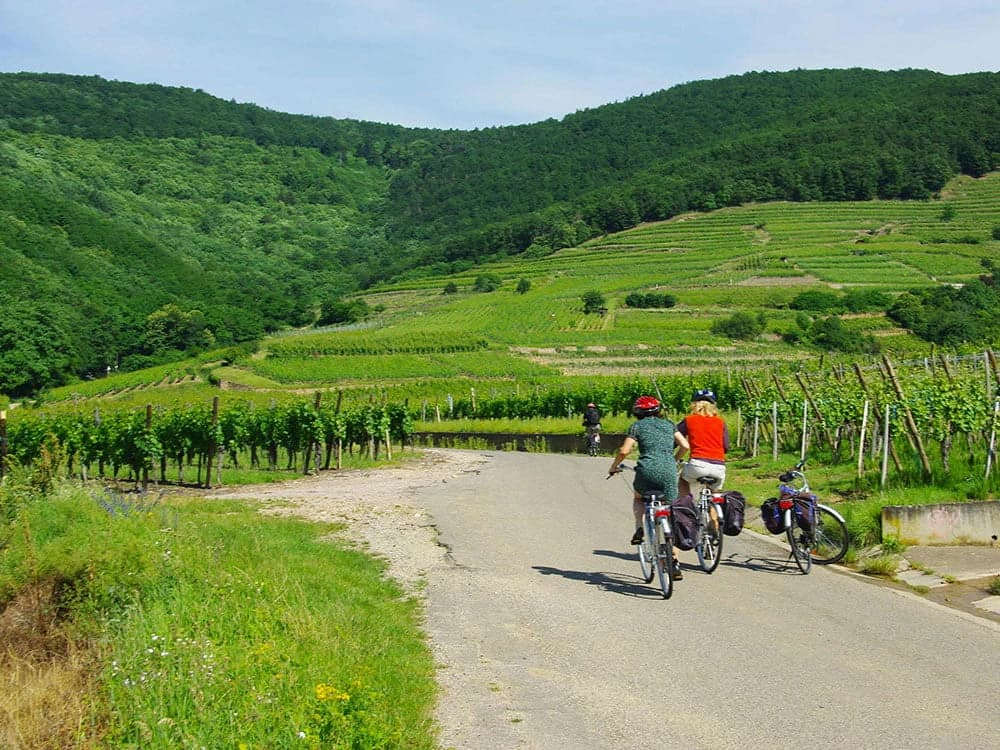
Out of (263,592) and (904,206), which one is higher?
(904,206)

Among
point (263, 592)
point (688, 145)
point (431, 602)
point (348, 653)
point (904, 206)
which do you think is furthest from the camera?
point (688, 145)

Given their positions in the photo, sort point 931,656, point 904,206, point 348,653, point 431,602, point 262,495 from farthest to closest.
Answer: point 904,206, point 262,495, point 431,602, point 931,656, point 348,653

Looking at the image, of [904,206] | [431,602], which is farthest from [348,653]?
[904,206]

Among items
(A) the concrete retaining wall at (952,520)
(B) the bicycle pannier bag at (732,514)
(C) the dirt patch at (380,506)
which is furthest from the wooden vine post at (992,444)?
(C) the dirt patch at (380,506)

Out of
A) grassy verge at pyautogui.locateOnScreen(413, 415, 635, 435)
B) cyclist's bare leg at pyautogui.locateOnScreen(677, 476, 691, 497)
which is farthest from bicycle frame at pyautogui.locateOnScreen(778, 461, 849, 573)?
grassy verge at pyautogui.locateOnScreen(413, 415, 635, 435)

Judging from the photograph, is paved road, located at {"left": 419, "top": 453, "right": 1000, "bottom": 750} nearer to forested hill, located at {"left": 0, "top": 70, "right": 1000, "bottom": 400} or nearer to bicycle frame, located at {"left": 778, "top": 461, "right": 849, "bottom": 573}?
bicycle frame, located at {"left": 778, "top": 461, "right": 849, "bottom": 573}

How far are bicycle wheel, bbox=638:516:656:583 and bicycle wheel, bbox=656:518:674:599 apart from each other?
0.45 ft

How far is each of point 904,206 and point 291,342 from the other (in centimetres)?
7527

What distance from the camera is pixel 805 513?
32.0 ft

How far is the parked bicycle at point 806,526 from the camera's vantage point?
9695mm

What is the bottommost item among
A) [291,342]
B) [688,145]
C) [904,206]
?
[291,342]

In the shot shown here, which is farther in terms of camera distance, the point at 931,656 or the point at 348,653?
the point at 931,656

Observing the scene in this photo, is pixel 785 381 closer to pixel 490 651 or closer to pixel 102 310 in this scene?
pixel 490 651

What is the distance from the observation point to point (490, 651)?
6.70 m
